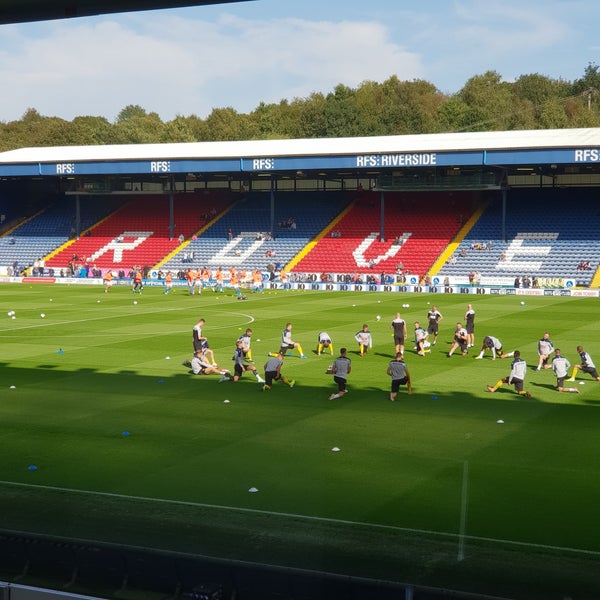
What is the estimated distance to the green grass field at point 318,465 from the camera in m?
13.7

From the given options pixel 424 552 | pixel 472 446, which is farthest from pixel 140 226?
pixel 424 552

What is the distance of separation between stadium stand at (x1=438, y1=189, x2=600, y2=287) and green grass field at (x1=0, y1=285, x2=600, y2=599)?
2916cm

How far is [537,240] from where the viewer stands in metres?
65.9

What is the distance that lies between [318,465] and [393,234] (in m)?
55.2

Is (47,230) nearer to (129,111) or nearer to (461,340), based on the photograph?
(461,340)

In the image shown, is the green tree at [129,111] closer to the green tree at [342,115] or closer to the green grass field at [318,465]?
the green tree at [342,115]

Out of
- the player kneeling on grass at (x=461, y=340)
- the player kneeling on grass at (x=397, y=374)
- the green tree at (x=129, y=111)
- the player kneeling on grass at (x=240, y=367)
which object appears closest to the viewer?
the player kneeling on grass at (x=397, y=374)

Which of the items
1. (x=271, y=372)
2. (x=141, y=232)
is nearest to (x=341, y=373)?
(x=271, y=372)

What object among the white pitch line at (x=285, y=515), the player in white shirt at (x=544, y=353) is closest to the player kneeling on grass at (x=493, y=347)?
the player in white shirt at (x=544, y=353)

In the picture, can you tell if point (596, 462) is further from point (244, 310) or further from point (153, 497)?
point (244, 310)

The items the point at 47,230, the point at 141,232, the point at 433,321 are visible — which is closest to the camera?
the point at 433,321

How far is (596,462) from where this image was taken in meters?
18.2

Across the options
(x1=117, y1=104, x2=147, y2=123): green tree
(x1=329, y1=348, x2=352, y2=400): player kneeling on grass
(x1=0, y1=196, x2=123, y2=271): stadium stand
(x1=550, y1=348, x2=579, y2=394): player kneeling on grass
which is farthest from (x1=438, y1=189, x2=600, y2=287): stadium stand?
(x1=117, y1=104, x2=147, y2=123): green tree

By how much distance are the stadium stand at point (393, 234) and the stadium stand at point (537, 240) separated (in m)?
2.39
